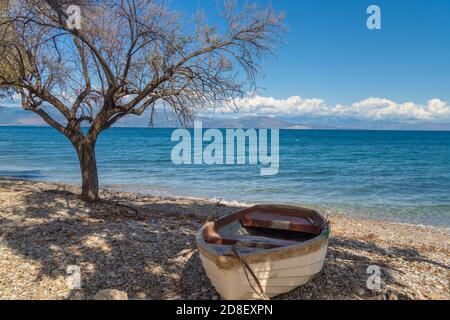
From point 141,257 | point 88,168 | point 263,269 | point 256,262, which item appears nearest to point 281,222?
point 263,269

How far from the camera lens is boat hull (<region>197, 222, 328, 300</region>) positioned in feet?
16.6

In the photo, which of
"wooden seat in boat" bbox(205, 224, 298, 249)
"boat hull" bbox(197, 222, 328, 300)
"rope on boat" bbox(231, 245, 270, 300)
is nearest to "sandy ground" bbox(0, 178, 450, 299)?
"boat hull" bbox(197, 222, 328, 300)

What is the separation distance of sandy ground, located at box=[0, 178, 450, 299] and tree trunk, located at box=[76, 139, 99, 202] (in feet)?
1.46

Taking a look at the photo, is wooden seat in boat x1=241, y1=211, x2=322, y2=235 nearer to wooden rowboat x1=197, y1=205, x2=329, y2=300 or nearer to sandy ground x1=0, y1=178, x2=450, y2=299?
wooden rowboat x1=197, y1=205, x2=329, y2=300

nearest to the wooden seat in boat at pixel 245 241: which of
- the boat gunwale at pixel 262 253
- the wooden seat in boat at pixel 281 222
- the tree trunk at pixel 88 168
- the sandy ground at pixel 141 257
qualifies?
the boat gunwale at pixel 262 253

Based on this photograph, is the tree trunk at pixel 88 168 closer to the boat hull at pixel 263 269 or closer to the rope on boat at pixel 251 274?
the boat hull at pixel 263 269

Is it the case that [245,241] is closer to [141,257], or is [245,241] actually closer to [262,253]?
[262,253]

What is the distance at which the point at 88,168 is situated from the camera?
11914mm

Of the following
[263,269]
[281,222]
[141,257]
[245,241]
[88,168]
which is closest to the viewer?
[263,269]

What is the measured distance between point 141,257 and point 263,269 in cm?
322

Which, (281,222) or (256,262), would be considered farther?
(281,222)

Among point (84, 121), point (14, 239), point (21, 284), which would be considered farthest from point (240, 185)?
point (21, 284)

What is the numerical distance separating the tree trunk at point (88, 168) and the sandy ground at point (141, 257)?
44cm
